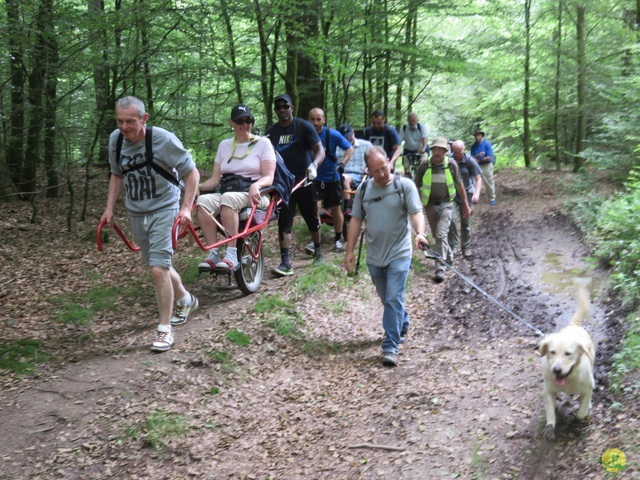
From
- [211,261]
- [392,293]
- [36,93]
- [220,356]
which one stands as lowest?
[220,356]

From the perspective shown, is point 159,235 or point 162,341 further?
point 162,341

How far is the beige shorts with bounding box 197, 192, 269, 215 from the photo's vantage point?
20.2ft

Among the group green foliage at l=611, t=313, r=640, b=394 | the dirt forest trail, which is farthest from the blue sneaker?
green foliage at l=611, t=313, r=640, b=394

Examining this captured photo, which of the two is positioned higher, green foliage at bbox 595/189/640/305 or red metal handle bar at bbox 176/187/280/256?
red metal handle bar at bbox 176/187/280/256

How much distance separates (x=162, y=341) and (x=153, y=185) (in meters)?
1.58

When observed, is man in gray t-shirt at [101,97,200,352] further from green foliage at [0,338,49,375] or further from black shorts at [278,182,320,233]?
black shorts at [278,182,320,233]

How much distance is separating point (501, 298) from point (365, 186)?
3347 mm

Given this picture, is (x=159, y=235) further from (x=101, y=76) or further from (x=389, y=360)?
(x=101, y=76)

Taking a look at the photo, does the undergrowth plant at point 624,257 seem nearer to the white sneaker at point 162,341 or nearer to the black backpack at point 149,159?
the white sneaker at point 162,341

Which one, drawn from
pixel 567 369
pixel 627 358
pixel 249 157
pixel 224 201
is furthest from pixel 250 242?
pixel 627 358

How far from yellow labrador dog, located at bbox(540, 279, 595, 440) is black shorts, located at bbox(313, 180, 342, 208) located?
5100mm

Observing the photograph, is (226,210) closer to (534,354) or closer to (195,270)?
(195,270)

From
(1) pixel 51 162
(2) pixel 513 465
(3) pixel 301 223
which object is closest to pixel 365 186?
(2) pixel 513 465

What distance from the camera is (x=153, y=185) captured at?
5.02 metres
